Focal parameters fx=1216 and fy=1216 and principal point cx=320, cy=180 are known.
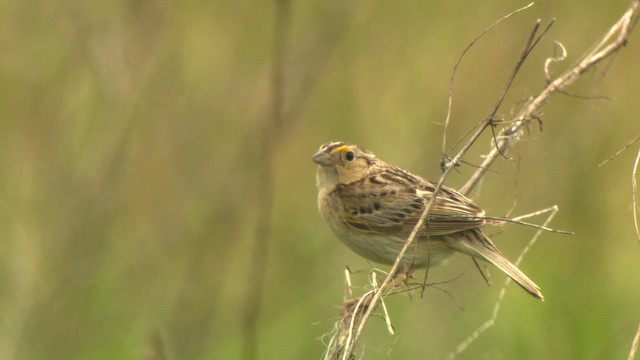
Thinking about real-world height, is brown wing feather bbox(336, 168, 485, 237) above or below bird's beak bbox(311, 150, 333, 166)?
below

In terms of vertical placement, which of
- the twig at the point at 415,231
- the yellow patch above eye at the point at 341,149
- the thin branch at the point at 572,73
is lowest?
the twig at the point at 415,231

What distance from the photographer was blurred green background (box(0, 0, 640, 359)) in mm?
4988

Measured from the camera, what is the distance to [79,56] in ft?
18.1

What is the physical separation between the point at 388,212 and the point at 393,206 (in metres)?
0.03

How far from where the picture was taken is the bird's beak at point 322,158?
5.17 meters

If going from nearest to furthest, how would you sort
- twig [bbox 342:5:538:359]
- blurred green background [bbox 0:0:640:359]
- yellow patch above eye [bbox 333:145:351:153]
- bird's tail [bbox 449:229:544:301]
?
twig [bbox 342:5:538:359], bird's tail [bbox 449:229:544:301], blurred green background [bbox 0:0:640:359], yellow patch above eye [bbox 333:145:351:153]

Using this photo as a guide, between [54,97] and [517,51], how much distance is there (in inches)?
97.8

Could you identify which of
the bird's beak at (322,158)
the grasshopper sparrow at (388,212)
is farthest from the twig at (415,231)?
the bird's beak at (322,158)

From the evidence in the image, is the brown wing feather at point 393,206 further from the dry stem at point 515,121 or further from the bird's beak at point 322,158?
the dry stem at point 515,121

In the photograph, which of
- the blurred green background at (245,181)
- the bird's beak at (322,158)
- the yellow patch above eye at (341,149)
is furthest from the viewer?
the yellow patch above eye at (341,149)

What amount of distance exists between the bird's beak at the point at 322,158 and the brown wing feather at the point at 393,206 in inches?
5.5

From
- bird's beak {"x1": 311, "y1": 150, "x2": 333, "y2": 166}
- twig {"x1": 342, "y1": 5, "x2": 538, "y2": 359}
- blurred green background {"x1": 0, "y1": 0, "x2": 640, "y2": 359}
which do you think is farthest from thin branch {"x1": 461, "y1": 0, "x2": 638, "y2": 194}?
bird's beak {"x1": 311, "y1": 150, "x2": 333, "y2": 166}

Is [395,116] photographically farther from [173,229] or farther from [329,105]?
[173,229]

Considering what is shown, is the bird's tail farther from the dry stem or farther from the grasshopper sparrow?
the dry stem
